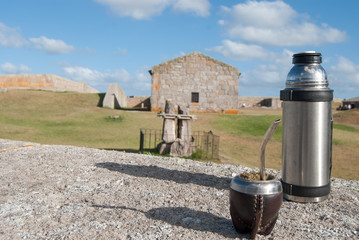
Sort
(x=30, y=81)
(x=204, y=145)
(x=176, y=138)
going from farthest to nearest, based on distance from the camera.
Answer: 1. (x=30, y=81)
2. (x=204, y=145)
3. (x=176, y=138)

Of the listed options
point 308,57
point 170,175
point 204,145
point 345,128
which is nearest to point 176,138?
point 204,145

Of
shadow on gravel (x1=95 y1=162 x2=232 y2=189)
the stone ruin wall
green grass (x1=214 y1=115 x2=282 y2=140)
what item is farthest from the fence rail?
the stone ruin wall

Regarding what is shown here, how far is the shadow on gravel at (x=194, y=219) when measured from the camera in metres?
3.98

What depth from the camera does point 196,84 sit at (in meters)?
28.1

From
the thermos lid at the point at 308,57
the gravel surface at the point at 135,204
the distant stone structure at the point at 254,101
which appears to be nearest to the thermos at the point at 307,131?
the thermos lid at the point at 308,57

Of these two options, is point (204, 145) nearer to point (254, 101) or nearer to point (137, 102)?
point (137, 102)

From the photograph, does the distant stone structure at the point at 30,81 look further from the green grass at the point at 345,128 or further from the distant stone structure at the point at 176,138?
the green grass at the point at 345,128

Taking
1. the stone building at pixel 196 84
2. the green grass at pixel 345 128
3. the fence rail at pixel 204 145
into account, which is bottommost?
the fence rail at pixel 204 145

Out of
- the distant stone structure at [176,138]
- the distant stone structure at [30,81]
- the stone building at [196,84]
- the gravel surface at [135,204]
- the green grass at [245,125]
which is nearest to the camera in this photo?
the gravel surface at [135,204]

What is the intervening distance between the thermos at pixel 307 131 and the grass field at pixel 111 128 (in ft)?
19.7

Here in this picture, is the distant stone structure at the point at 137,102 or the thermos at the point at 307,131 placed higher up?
the distant stone structure at the point at 137,102

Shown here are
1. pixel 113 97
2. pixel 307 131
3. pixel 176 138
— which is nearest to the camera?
pixel 307 131

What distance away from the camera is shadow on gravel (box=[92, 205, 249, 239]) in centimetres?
398

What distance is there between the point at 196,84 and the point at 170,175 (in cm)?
2217
